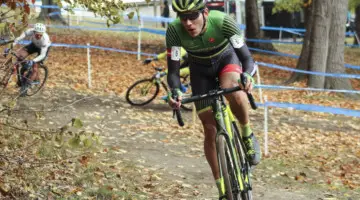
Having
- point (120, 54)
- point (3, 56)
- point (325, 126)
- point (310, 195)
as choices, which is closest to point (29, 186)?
point (3, 56)

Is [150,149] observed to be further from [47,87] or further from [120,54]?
[120,54]

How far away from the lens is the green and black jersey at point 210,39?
6.18m

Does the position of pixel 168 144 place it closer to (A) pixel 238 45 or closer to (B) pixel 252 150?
(B) pixel 252 150

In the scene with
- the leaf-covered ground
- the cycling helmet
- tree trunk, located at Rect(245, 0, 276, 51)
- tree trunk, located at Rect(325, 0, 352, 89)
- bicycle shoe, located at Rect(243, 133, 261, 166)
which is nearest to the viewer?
the cycling helmet

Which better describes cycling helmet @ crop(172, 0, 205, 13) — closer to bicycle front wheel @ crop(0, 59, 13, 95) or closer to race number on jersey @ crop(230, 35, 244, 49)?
race number on jersey @ crop(230, 35, 244, 49)

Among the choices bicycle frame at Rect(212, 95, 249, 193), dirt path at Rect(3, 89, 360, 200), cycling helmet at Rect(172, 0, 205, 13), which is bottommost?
dirt path at Rect(3, 89, 360, 200)

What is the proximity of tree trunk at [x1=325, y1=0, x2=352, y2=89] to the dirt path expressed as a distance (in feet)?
11.9

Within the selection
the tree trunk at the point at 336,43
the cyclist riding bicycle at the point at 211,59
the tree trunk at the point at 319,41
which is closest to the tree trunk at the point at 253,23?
the tree trunk at the point at 336,43

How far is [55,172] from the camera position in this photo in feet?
25.8

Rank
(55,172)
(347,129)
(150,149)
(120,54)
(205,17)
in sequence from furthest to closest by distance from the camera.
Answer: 1. (120,54)
2. (347,129)
3. (150,149)
4. (55,172)
5. (205,17)

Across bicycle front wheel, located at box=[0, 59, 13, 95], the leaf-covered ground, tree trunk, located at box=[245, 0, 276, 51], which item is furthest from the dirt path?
tree trunk, located at box=[245, 0, 276, 51]

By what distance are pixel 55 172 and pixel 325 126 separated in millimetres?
7556

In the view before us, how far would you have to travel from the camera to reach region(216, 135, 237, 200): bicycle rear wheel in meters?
5.97

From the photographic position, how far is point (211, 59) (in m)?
6.43
